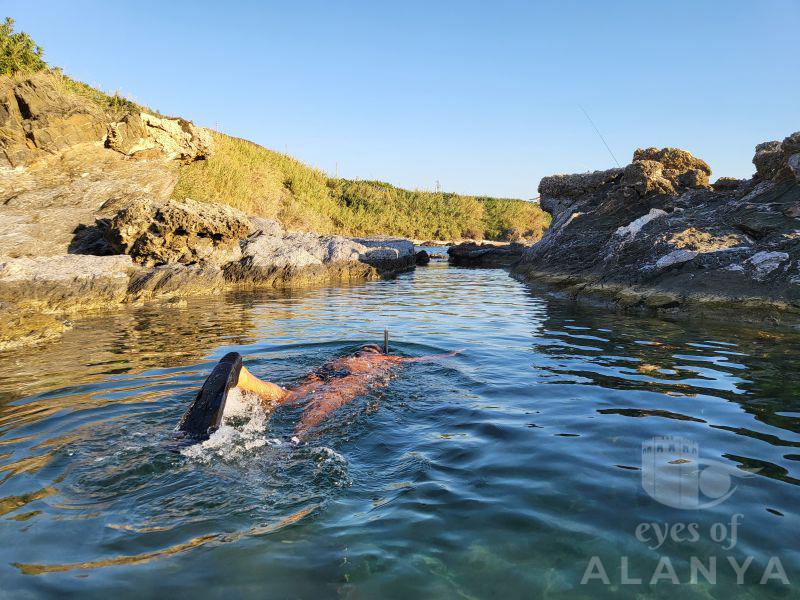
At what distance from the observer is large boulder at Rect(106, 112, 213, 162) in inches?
642

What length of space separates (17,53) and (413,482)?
18.5 meters

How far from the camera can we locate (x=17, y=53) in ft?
49.0

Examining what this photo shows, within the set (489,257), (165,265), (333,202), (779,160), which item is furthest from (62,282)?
(333,202)

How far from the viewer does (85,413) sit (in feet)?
16.1

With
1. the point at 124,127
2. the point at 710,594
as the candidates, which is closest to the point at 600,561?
the point at 710,594

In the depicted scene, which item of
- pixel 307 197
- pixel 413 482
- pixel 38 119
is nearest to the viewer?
pixel 413 482

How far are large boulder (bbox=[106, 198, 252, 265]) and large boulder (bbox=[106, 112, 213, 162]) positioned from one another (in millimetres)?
2331

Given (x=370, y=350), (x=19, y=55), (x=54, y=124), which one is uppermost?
(x=19, y=55)

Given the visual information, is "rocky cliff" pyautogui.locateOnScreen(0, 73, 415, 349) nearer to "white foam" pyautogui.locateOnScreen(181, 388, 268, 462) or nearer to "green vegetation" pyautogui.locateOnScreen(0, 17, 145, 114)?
"green vegetation" pyautogui.locateOnScreen(0, 17, 145, 114)

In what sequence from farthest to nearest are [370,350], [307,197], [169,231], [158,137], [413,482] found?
1. [307,197]
2. [158,137]
3. [169,231]
4. [370,350]
5. [413,482]

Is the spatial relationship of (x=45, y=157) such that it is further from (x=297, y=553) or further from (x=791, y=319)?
(x=791, y=319)

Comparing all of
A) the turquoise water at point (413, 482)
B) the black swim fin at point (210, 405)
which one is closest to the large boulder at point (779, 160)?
the turquoise water at point (413, 482)

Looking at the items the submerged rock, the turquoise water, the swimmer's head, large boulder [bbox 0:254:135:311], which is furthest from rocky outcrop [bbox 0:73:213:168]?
the submerged rock

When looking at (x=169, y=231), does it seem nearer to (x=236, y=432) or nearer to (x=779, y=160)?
(x=236, y=432)
